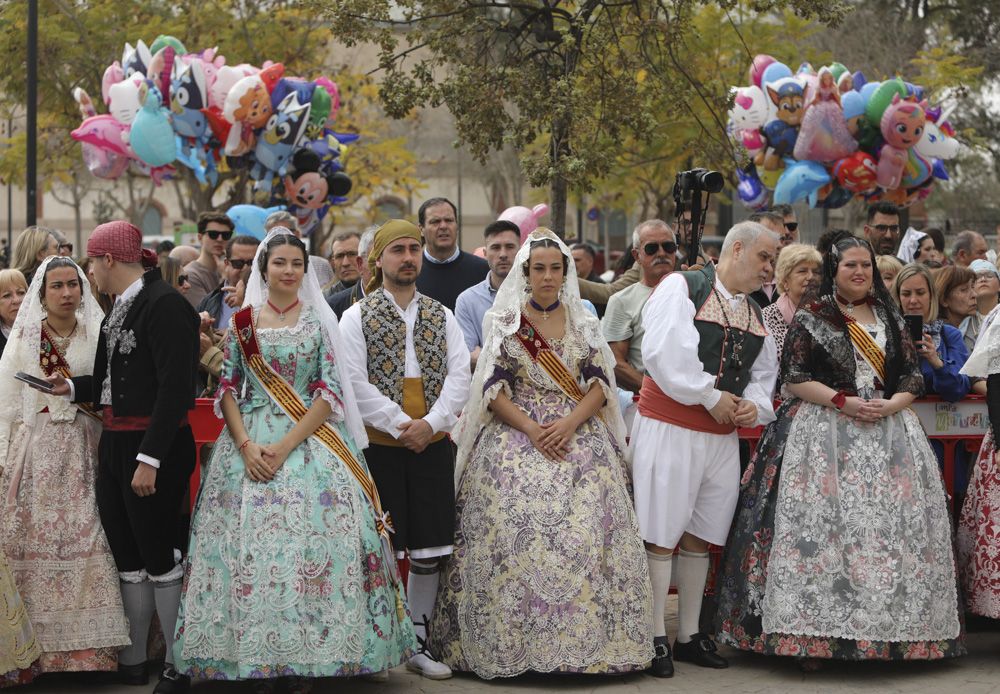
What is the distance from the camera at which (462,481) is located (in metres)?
6.83

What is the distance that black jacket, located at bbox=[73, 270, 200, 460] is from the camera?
243 inches

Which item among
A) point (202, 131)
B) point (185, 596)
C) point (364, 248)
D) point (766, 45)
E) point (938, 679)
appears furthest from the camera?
point (766, 45)

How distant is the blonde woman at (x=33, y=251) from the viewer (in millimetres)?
7699

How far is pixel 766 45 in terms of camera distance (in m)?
22.1

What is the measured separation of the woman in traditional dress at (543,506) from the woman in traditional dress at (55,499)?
1.59 metres

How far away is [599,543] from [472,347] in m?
1.76

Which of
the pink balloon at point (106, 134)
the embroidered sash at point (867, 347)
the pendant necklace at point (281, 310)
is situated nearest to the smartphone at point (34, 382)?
the pendant necklace at point (281, 310)

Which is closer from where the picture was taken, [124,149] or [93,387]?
[93,387]

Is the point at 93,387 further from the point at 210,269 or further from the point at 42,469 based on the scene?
the point at 210,269

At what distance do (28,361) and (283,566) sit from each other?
1609mm

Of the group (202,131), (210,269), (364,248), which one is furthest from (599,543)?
(202,131)

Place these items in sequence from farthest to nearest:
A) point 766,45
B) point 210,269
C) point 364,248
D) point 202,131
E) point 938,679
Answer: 1. point 766,45
2. point 202,131
3. point 210,269
4. point 364,248
5. point 938,679

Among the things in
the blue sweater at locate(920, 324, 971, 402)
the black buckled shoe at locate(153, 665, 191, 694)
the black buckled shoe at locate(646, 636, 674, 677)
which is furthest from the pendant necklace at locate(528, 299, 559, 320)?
the black buckled shoe at locate(153, 665, 191, 694)

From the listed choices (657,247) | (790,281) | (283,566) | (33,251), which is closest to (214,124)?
(33,251)
